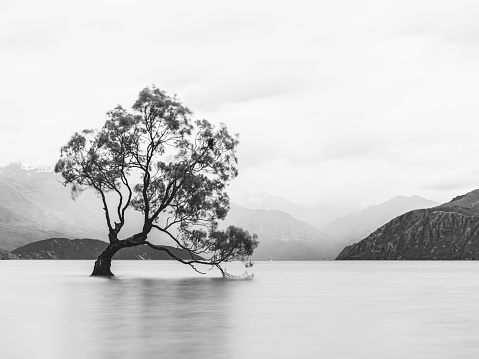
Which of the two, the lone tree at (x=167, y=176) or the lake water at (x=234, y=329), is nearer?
the lake water at (x=234, y=329)

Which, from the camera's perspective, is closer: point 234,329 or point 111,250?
point 234,329

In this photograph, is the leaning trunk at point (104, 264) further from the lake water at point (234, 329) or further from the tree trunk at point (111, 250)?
the lake water at point (234, 329)

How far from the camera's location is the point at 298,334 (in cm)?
2681

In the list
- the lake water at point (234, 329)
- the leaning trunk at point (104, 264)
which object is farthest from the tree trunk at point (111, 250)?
the lake water at point (234, 329)

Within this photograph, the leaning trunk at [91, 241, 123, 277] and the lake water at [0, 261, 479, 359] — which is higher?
the leaning trunk at [91, 241, 123, 277]

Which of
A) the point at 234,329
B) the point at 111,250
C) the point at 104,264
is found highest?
the point at 111,250

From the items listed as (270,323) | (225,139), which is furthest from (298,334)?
(225,139)

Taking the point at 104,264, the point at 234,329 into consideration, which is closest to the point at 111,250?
the point at 104,264

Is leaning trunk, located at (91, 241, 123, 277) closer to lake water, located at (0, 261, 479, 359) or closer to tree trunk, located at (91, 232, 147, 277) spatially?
tree trunk, located at (91, 232, 147, 277)

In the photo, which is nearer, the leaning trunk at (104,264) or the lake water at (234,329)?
the lake water at (234,329)

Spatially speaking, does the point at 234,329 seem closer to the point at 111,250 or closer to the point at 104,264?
the point at 111,250

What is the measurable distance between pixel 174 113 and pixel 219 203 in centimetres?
1305

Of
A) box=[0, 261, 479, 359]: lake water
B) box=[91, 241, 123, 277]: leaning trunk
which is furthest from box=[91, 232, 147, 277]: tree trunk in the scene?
box=[0, 261, 479, 359]: lake water

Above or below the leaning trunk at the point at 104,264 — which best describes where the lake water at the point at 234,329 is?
below
